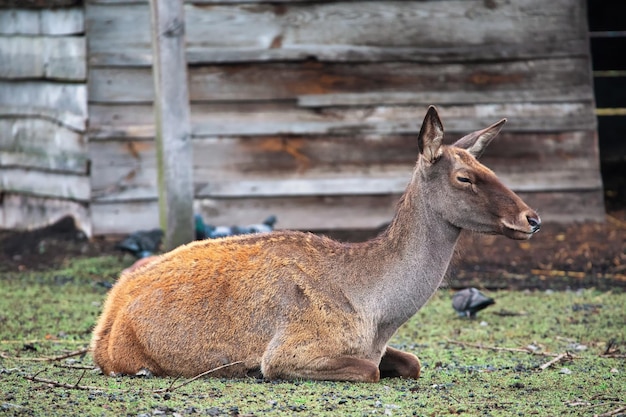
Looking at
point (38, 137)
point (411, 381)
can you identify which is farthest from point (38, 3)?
point (411, 381)

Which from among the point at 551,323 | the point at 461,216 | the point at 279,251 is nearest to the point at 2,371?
the point at 279,251

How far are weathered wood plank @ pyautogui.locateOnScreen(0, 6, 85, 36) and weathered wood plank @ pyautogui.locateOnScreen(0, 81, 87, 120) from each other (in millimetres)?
615

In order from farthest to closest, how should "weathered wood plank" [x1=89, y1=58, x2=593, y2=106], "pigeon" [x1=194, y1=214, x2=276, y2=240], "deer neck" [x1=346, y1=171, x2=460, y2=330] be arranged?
"weathered wood plank" [x1=89, y1=58, x2=593, y2=106]
"pigeon" [x1=194, y1=214, x2=276, y2=240]
"deer neck" [x1=346, y1=171, x2=460, y2=330]

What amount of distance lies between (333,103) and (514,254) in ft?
8.88

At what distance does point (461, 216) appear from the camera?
667cm

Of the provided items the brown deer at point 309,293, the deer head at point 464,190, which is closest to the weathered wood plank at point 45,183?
the brown deer at point 309,293

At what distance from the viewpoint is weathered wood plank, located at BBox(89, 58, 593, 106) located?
12125mm

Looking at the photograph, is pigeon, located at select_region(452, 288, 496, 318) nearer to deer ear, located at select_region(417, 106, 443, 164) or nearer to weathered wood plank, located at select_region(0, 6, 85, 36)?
deer ear, located at select_region(417, 106, 443, 164)

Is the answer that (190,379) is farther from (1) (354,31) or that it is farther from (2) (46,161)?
(2) (46,161)

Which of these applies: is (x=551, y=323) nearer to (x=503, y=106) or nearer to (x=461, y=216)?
(x=461, y=216)

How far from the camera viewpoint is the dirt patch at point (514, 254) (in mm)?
10953

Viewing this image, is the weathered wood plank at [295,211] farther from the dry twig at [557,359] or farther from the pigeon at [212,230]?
the dry twig at [557,359]

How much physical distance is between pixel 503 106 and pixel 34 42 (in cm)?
568

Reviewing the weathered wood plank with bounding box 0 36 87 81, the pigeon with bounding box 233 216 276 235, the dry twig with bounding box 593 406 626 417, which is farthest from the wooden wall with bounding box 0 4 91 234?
the dry twig with bounding box 593 406 626 417
